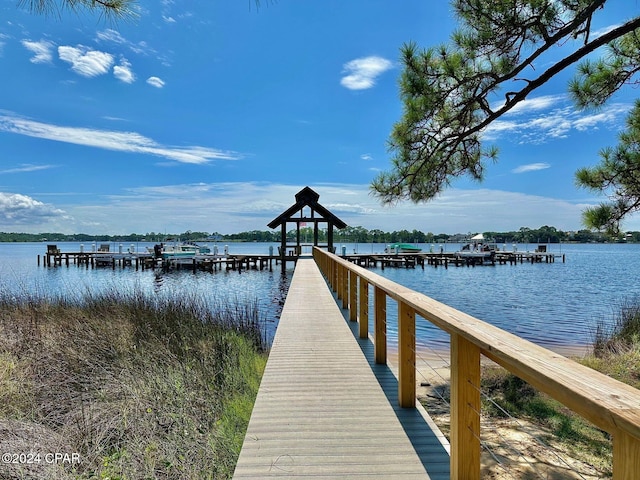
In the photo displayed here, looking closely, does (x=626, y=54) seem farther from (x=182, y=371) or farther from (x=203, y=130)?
(x=203, y=130)

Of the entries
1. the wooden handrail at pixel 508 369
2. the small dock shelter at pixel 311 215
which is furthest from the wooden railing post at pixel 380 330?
the small dock shelter at pixel 311 215

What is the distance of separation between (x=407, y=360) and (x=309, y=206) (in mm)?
19619

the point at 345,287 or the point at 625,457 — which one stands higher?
the point at 625,457

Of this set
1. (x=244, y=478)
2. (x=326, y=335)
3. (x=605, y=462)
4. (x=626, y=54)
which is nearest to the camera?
(x=244, y=478)

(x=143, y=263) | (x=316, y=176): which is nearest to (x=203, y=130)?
(x=316, y=176)

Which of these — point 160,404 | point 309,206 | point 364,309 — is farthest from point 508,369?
point 309,206

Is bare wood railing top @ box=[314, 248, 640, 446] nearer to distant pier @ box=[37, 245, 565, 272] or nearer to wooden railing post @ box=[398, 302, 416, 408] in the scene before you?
wooden railing post @ box=[398, 302, 416, 408]

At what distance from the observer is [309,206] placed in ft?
73.3

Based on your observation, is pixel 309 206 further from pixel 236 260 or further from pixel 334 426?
pixel 334 426

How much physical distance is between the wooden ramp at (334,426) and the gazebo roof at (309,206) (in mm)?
17878

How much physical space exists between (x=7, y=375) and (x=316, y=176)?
30.7 m

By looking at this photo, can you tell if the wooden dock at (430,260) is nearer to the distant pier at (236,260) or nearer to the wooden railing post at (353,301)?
the distant pier at (236,260)

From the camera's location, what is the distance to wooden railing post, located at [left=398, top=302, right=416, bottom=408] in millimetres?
2959

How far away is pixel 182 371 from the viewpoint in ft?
14.8
